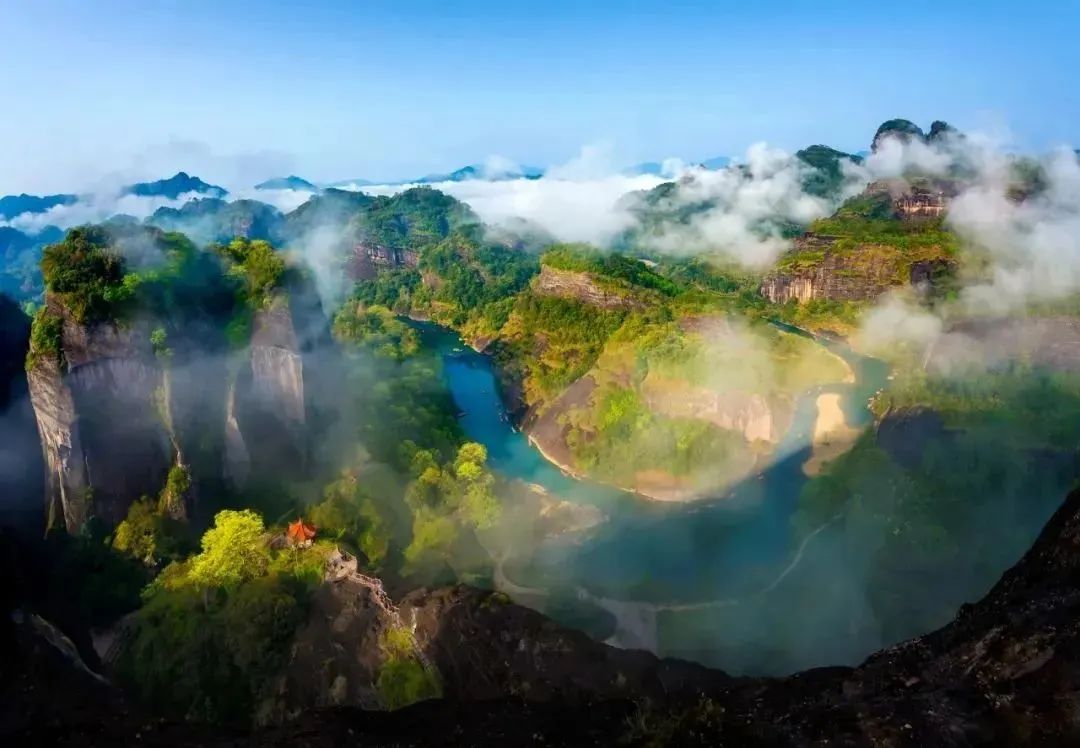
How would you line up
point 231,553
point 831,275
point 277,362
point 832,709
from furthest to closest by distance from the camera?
point 831,275, point 277,362, point 231,553, point 832,709

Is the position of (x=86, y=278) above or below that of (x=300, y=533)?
above

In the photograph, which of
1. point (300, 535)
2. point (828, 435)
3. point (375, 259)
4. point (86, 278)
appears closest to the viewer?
point (86, 278)

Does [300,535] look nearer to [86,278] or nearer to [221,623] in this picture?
[221,623]

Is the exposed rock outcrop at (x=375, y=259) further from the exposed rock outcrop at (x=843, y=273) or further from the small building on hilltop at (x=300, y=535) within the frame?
the small building on hilltop at (x=300, y=535)

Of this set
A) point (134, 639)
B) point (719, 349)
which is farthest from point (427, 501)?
point (719, 349)

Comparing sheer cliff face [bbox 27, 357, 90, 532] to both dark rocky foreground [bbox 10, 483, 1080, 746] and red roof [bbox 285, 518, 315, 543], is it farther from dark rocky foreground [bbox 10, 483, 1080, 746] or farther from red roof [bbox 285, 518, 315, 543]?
dark rocky foreground [bbox 10, 483, 1080, 746]

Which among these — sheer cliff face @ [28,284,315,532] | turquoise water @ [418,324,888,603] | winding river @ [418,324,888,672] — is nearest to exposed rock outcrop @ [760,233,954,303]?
turquoise water @ [418,324,888,603]

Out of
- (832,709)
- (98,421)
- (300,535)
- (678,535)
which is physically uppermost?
(832,709)

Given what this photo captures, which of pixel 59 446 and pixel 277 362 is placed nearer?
pixel 59 446

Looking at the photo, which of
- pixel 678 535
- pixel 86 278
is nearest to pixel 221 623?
pixel 86 278
